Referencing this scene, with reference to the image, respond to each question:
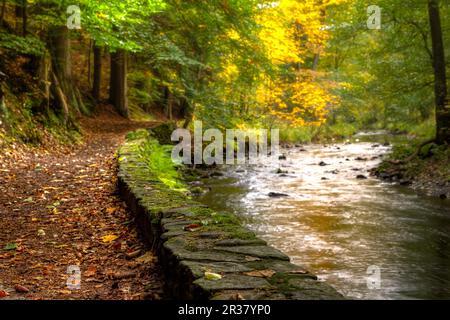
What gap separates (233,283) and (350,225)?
18.5 ft

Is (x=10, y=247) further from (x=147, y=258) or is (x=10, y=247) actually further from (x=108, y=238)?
(x=147, y=258)

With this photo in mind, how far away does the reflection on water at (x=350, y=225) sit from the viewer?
5262 mm

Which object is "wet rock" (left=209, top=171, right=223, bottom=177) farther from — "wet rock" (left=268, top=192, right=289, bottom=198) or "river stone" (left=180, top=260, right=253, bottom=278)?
"river stone" (left=180, top=260, right=253, bottom=278)

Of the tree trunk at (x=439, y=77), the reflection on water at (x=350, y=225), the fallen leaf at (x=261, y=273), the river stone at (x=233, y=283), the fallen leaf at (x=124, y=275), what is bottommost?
the reflection on water at (x=350, y=225)

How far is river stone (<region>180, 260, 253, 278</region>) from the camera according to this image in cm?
279

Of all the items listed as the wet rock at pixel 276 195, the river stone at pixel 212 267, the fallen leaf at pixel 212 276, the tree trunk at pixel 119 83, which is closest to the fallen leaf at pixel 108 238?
the river stone at pixel 212 267

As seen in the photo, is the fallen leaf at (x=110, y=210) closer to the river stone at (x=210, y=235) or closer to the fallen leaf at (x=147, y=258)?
the fallen leaf at (x=147, y=258)

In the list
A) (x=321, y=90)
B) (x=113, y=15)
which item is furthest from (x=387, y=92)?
(x=321, y=90)

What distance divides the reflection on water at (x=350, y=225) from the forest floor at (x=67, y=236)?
8.22 ft

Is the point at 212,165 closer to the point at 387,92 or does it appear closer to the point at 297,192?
the point at 297,192

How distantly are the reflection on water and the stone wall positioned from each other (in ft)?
6.55

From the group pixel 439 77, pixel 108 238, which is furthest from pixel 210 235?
pixel 439 77

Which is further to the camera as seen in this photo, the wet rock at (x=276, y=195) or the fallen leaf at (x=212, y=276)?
the wet rock at (x=276, y=195)

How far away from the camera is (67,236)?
4859 millimetres
